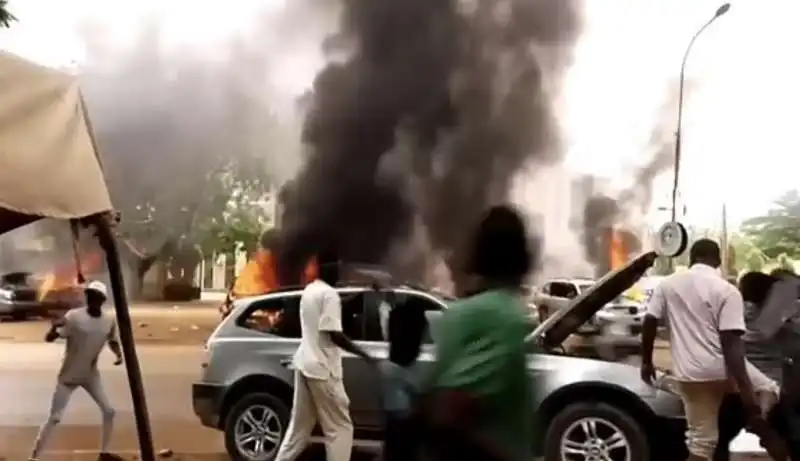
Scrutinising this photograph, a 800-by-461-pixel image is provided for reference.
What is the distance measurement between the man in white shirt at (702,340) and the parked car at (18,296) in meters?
6.16

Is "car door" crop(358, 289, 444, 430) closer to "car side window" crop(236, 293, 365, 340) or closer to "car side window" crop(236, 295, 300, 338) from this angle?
"car side window" crop(236, 293, 365, 340)

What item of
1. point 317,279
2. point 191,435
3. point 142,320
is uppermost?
point 317,279

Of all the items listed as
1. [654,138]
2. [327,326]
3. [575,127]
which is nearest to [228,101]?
[575,127]

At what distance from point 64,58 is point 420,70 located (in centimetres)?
361

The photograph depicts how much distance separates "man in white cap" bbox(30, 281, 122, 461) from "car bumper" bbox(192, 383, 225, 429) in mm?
597

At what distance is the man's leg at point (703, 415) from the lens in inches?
214

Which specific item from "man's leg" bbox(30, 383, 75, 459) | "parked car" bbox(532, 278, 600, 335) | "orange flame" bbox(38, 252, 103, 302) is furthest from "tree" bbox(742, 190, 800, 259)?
"orange flame" bbox(38, 252, 103, 302)

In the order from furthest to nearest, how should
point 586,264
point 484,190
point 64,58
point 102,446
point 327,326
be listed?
point 484,190
point 64,58
point 586,264
point 102,446
point 327,326

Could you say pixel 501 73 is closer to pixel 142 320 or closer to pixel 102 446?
pixel 142 320

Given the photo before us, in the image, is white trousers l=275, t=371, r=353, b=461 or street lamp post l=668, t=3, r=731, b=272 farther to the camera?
street lamp post l=668, t=3, r=731, b=272

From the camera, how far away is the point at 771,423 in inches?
229

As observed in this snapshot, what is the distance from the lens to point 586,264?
9.52 metres

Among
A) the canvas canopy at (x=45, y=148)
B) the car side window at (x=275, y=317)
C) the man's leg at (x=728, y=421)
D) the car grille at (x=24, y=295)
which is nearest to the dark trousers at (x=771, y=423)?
the man's leg at (x=728, y=421)

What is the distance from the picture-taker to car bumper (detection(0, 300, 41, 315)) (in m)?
9.87
